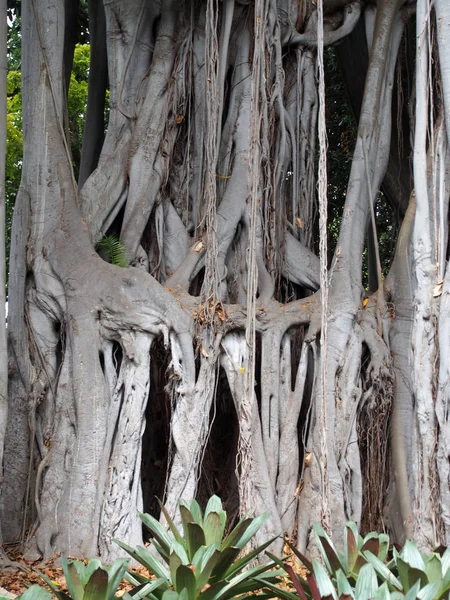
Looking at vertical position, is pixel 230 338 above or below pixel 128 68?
below

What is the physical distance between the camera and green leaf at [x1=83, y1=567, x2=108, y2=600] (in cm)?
262

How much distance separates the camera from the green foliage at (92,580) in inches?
104

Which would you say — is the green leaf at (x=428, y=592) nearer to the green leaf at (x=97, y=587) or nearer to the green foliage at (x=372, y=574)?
the green foliage at (x=372, y=574)

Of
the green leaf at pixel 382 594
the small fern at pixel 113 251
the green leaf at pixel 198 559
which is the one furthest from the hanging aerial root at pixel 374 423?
the green leaf at pixel 382 594

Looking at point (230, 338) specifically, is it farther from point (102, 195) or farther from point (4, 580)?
point (4, 580)

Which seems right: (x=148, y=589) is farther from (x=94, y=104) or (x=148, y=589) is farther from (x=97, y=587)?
(x=94, y=104)

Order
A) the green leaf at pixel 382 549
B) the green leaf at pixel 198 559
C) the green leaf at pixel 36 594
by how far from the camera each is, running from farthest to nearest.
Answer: the green leaf at pixel 382 549 → the green leaf at pixel 198 559 → the green leaf at pixel 36 594

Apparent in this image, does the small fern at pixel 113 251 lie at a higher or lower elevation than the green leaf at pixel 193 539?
higher

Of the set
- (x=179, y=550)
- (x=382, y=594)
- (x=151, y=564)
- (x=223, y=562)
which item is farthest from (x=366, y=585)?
(x=151, y=564)

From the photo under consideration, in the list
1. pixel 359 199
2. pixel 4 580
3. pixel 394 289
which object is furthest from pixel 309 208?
pixel 4 580

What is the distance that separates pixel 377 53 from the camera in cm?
621

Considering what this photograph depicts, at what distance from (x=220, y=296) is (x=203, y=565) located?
2.71 m

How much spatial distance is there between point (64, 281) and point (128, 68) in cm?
171

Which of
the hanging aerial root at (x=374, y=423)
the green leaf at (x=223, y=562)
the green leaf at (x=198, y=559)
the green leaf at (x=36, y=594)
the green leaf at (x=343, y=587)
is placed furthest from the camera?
the hanging aerial root at (x=374, y=423)
